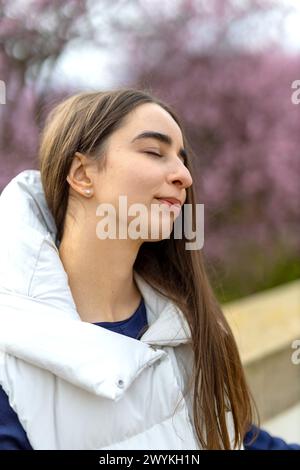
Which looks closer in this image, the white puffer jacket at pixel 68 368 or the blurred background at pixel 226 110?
the white puffer jacket at pixel 68 368

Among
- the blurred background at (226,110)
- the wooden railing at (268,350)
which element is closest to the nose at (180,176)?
the blurred background at (226,110)

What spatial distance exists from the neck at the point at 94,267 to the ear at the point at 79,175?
0.08m

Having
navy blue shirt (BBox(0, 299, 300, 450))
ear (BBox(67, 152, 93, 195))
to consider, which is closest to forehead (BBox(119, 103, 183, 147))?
ear (BBox(67, 152, 93, 195))

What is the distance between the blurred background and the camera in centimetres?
275

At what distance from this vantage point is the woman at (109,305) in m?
1.18

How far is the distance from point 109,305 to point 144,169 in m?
0.30

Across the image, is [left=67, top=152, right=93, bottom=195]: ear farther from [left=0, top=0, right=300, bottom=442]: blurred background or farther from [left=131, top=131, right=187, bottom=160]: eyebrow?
[left=0, top=0, right=300, bottom=442]: blurred background

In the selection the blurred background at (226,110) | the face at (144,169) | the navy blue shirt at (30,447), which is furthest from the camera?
the blurred background at (226,110)

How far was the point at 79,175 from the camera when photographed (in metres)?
1.37

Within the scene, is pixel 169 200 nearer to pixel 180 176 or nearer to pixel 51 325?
pixel 180 176

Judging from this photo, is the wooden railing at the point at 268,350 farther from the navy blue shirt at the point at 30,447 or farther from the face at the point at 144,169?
the face at the point at 144,169

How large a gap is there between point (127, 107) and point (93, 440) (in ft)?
2.12

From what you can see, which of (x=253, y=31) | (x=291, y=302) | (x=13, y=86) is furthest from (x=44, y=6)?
(x=291, y=302)

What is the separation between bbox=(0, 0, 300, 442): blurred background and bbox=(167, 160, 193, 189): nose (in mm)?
974
